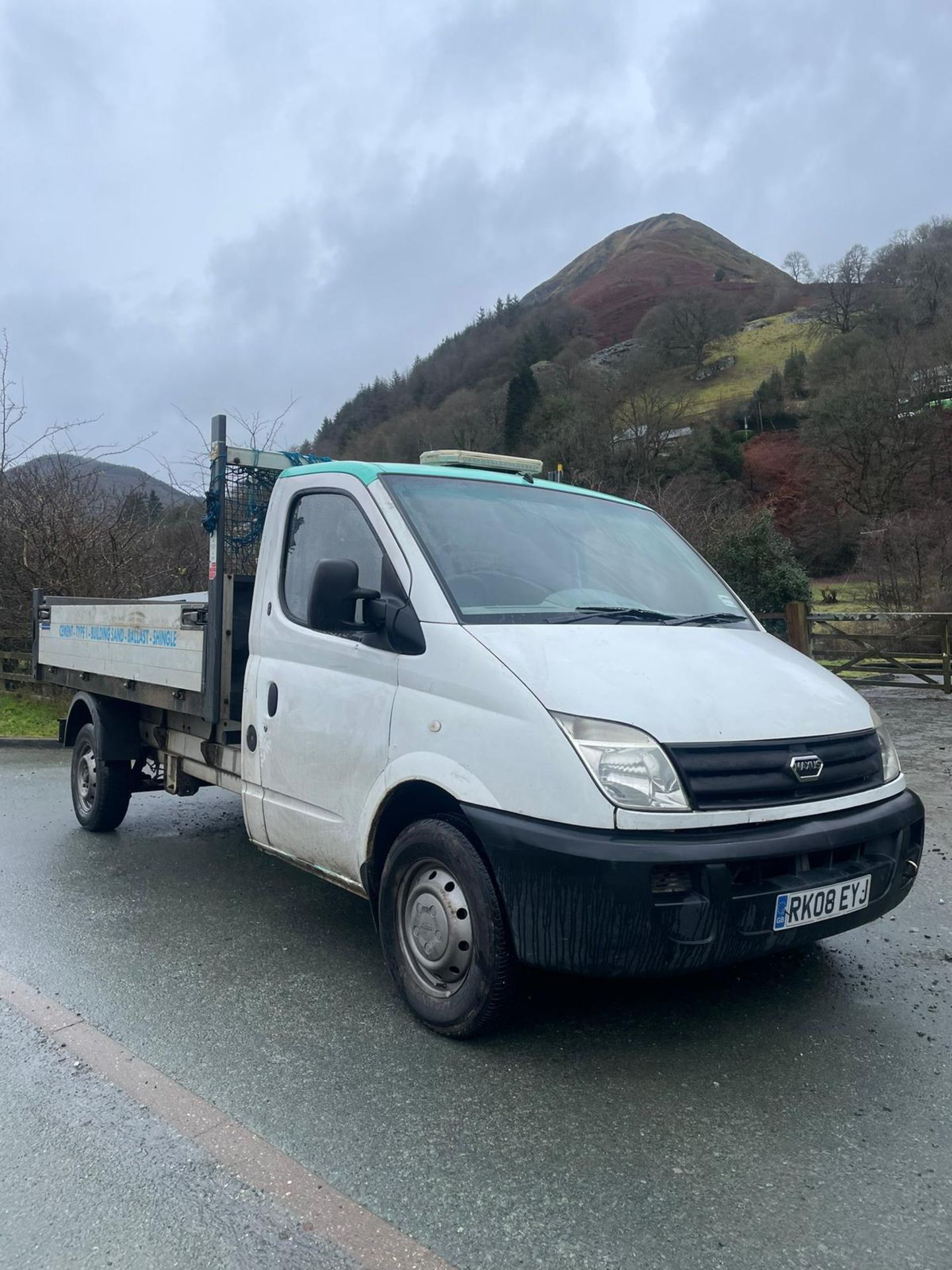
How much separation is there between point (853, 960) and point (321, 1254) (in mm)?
2790

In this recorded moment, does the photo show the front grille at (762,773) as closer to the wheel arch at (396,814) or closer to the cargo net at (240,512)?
the wheel arch at (396,814)

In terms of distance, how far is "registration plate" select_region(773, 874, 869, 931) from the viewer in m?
3.14

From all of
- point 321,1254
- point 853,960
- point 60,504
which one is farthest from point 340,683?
point 60,504

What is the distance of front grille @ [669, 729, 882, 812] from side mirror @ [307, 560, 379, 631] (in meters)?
1.36

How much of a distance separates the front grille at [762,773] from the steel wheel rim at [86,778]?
16.0ft

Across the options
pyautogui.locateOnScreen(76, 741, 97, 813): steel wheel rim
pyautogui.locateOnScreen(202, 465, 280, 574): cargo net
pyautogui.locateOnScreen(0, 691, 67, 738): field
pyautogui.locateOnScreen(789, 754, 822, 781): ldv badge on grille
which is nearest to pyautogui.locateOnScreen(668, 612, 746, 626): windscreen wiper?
pyautogui.locateOnScreen(789, 754, 822, 781): ldv badge on grille

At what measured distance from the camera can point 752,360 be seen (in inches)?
2886

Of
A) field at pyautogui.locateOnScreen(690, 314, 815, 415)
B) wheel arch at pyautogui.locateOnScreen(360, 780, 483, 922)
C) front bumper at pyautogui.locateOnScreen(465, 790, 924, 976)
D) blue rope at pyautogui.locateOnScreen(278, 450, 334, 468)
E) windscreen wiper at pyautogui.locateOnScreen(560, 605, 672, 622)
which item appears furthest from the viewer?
field at pyautogui.locateOnScreen(690, 314, 815, 415)

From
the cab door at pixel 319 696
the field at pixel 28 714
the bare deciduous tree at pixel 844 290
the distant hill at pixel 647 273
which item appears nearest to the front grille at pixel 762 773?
the cab door at pixel 319 696

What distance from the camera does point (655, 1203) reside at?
2.55m

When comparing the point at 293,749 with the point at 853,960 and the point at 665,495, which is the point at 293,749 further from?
the point at 665,495

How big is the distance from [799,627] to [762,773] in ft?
42.4

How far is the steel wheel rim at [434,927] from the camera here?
11.2 ft

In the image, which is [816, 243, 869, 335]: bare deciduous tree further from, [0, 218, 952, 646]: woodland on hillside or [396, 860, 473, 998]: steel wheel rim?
[396, 860, 473, 998]: steel wheel rim
